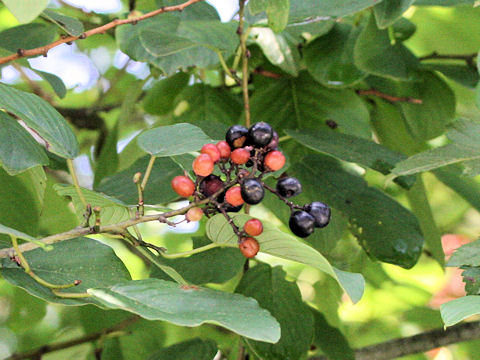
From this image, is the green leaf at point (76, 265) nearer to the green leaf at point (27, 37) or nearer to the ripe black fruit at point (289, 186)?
the ripe black fruit at point (289, 186)

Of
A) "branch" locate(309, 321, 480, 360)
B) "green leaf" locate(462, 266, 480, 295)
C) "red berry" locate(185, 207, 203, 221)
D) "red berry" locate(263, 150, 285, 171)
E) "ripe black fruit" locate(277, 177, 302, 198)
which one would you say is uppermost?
"red berry" locate(263, 150, 285, 171)

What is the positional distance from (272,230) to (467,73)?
767 millimetres

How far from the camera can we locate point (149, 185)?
1104mm

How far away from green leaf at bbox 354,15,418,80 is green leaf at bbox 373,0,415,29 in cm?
11

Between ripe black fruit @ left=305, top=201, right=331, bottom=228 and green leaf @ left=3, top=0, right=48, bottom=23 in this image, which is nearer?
green leaf @ left=3, top=0, right=48, bottom=23

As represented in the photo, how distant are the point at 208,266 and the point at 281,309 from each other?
142 millimetres

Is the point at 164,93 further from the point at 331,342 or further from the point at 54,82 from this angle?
the point at 331,342

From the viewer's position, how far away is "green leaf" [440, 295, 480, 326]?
635mm

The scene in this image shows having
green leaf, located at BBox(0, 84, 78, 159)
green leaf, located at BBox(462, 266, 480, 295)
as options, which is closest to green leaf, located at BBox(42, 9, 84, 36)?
green leaf, located at BBox(0, 84, 78, 159)

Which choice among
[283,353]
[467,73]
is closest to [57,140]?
[283,353]

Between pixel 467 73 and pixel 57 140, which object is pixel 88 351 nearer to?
pixel 57 140

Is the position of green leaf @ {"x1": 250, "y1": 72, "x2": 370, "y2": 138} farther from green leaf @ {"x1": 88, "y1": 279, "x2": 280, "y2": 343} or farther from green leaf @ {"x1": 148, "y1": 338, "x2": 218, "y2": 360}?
green leaf @ {"x1": 88, "y1": 279, "x2": 280, "y2": 343}

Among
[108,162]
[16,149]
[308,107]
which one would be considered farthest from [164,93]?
[16,149]

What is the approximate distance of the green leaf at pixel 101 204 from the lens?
0.73 m
